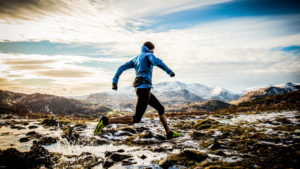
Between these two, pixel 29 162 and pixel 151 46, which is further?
pixel 151 46

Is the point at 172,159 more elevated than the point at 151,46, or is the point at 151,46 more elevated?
the point at 151,46

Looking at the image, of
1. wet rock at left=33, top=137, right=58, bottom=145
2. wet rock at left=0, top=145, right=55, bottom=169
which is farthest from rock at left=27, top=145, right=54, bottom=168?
wet rock at left=33, top=137, right=58, bottom=145

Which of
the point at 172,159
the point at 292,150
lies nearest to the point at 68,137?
the point at 172,159

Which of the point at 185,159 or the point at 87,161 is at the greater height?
the point at 185,159

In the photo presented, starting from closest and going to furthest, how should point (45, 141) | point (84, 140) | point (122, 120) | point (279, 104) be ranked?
1. point (122, 120)
2. point (45, 141)
3. point (84, 140)
4. point (279, 104)

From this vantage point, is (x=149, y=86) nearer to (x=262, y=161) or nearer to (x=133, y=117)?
(x=133, y=117)

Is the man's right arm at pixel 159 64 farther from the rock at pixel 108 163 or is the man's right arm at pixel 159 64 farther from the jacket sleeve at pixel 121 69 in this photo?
the rock at pixel 108 163

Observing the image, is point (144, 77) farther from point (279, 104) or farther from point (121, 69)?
point (279, 104)

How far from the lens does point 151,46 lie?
20.5 ft

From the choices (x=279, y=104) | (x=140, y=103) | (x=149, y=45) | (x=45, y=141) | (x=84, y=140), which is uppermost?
(x=149, y=45)

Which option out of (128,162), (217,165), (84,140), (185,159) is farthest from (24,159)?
(217,165)

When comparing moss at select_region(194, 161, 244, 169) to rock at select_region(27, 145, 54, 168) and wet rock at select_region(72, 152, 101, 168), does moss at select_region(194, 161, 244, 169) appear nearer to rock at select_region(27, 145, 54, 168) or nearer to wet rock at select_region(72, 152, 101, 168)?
wet rock at select_region(72, 152, 101, 168)

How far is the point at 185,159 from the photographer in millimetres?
4512

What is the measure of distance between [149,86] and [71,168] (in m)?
3.37
